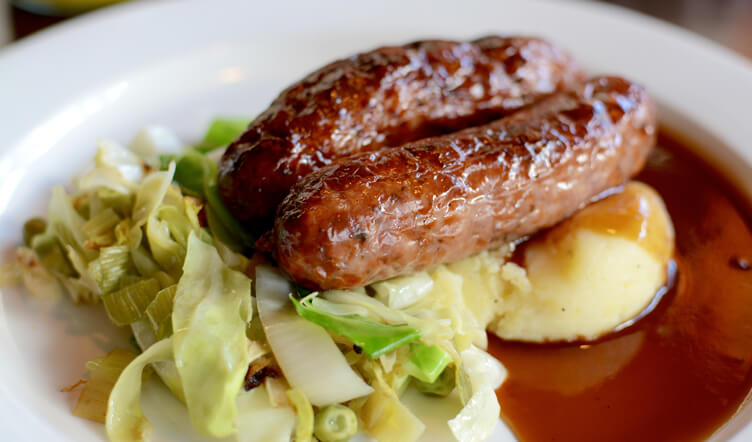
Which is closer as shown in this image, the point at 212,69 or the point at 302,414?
the point at 302,414

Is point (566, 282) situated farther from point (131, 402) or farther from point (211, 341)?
point (131, 402)

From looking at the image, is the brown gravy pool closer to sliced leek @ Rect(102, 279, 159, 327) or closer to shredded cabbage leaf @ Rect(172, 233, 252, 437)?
shredded cabbage leaf @ Rect(172, 233, 252, 437)

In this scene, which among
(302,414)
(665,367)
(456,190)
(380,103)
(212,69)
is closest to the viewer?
(302,414)

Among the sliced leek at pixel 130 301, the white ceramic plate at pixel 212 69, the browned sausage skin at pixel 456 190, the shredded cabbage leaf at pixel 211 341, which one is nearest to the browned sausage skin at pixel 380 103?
the browned sausage skin at pixel 456 190

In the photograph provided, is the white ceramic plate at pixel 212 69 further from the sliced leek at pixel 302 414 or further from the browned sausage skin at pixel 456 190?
the browned sausage skin at pixel 456 190

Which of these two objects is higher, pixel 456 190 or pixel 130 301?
pixel 456 190

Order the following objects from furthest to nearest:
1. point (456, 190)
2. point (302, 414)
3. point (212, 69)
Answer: point (212, 69)
point (456, 190)
point (302, 414)

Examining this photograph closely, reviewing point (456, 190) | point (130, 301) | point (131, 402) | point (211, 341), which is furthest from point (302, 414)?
point (456, 190)
